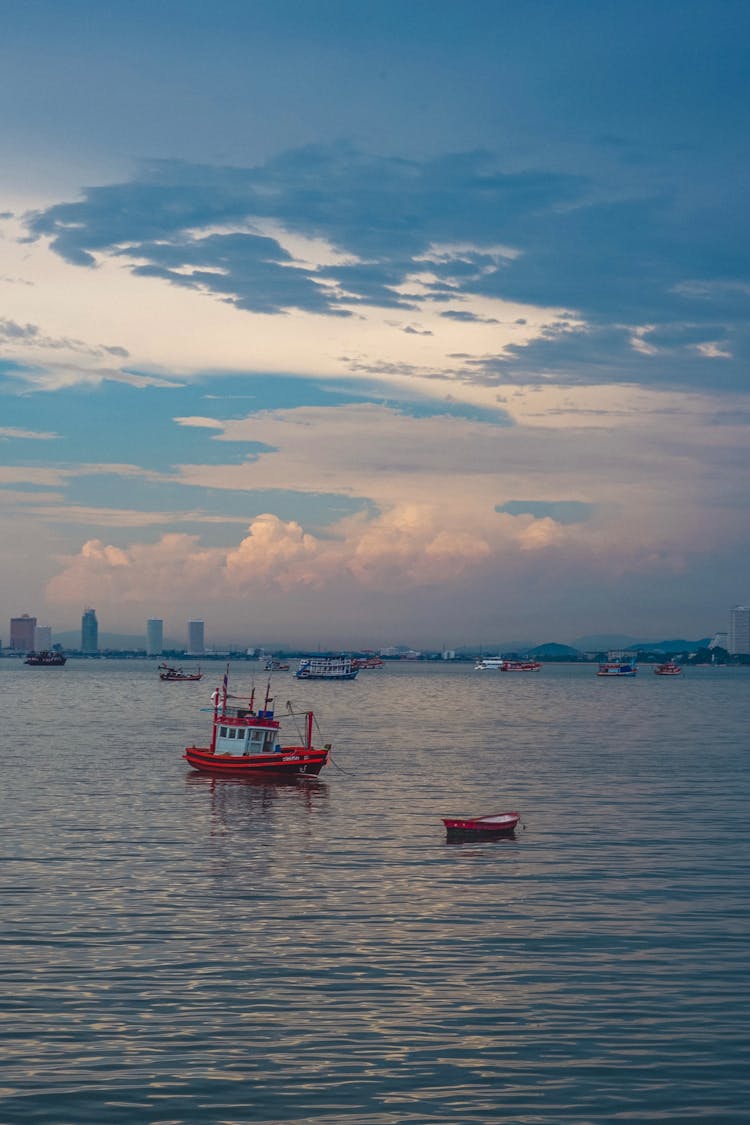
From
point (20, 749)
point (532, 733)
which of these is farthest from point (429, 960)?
point (532, 733)

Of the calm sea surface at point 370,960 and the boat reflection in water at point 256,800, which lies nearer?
the calm sea surface at point 370,960

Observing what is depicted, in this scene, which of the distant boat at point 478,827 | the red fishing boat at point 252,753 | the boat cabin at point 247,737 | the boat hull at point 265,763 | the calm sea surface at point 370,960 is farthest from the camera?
the boat cabin at point 247,737

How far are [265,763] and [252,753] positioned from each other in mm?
2483

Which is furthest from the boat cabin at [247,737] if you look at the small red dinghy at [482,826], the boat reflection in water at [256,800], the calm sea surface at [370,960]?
the small red dinghy at [482,826]

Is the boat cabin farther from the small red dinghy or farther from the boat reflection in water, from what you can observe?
the small red dinghy

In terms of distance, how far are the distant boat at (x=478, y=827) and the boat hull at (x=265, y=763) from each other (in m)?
28.1

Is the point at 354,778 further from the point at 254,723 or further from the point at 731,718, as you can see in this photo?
the point at 731,718

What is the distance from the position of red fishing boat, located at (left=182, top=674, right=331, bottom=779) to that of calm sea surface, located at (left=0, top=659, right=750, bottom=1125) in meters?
10.1

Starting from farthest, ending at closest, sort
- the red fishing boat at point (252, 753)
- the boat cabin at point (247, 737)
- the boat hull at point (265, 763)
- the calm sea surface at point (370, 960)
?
the boat cabin at point (247, 737), the red fishing boat at point (252, 753), the boat hull at point (265, 763), the calm sea surface at point (370, 960)

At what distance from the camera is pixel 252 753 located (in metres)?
86.5

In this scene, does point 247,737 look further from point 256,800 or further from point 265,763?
point 256,800

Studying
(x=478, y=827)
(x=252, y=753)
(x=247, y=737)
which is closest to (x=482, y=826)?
(x=478, y=827)

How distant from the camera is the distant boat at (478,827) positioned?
54.3m

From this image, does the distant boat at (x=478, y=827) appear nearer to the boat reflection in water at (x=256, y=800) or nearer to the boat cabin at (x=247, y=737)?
the boat reflection in water at (x=256, y=800)
